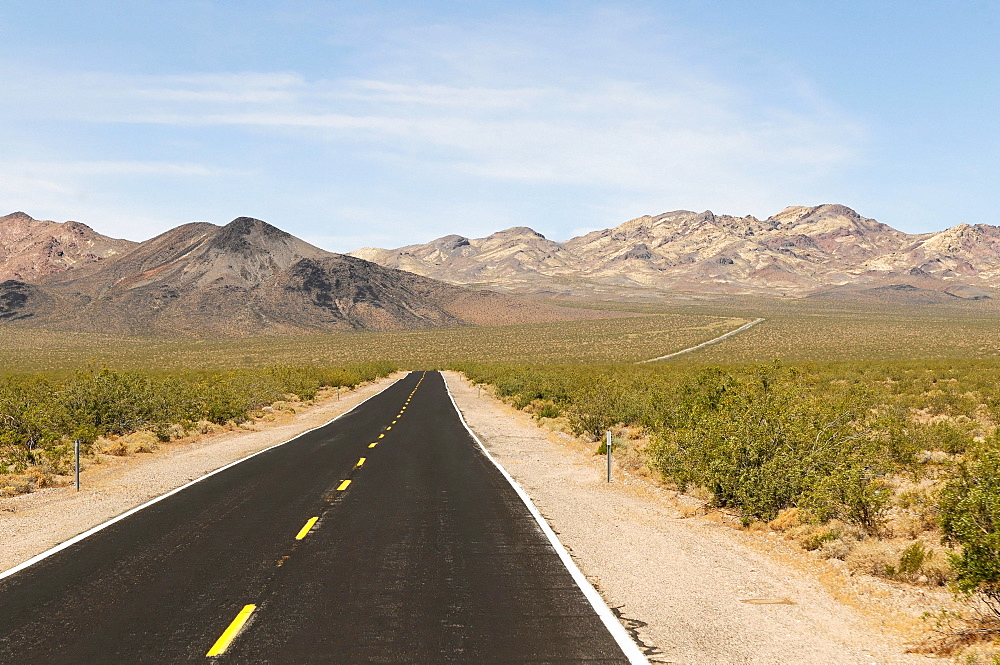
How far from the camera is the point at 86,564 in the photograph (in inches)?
332

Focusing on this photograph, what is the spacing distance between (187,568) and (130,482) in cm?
797

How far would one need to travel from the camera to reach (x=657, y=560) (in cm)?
863

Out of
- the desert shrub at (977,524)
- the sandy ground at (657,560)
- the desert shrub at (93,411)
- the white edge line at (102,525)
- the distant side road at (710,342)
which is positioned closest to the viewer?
the sandy ground at (657,560)

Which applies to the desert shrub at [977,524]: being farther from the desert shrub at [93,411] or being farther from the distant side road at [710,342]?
the distant side road at [710,342]

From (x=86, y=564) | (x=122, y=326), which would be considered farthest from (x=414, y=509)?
(x=122, y=326)

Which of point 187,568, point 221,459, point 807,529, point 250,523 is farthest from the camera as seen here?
point 221,459

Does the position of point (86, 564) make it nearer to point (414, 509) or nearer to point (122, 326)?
point (414, 509)

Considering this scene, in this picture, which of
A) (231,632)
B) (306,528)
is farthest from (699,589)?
(306,528)

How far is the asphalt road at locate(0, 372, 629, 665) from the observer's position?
581cm

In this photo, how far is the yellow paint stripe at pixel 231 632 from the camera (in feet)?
18.7

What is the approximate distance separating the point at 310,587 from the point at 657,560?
4002mm

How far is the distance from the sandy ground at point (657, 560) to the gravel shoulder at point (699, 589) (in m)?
0.01

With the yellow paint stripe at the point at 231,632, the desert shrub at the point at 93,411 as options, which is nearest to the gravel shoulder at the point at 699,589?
the yellow paint stripe at the point at 231,632

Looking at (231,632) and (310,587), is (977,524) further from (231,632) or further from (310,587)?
(231,632)
